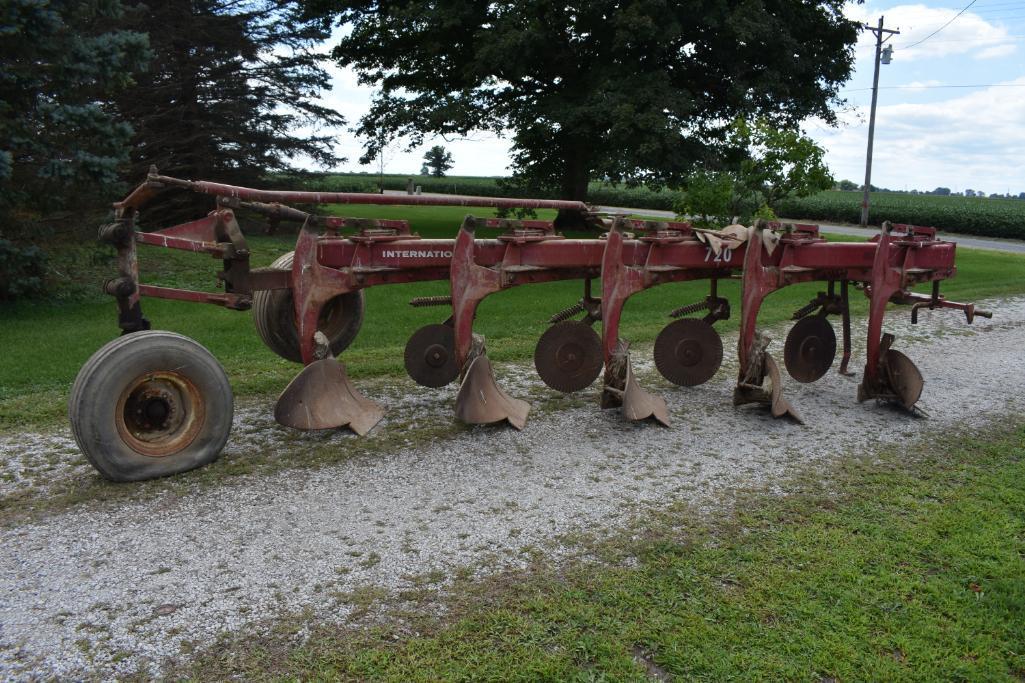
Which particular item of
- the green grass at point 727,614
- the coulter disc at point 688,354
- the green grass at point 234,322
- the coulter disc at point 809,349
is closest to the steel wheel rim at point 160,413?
the green grass at point 234,322

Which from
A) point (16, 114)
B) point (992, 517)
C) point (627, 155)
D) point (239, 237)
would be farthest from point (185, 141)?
point (992, 517)

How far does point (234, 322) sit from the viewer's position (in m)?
9.77

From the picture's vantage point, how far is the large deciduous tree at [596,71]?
16719 millimetres

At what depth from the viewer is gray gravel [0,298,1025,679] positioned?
10.3 ft

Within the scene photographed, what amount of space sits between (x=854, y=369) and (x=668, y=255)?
2948 mm

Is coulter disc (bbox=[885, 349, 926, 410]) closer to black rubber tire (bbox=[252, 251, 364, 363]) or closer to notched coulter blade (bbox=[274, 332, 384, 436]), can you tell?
notched coulter blade (bbox=[274, 332, 384, 436])

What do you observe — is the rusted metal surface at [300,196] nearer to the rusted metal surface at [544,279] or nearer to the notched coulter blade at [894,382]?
the rusted metal surface at [544,279]

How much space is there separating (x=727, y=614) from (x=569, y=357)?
316cm

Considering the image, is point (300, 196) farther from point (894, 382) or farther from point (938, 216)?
point (938, 216)

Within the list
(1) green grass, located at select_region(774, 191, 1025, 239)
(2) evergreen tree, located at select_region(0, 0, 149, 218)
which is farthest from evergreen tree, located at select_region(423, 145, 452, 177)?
(2) evergreen tree, located at select_region(0, 0, 149, 218)

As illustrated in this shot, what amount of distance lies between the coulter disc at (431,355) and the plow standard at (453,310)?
1cm

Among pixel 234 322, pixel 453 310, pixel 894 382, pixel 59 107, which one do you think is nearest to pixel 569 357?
pixel 453 310

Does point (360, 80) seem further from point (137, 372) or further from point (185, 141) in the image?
point (137, 372)

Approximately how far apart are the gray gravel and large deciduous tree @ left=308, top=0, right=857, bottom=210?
11347mm
